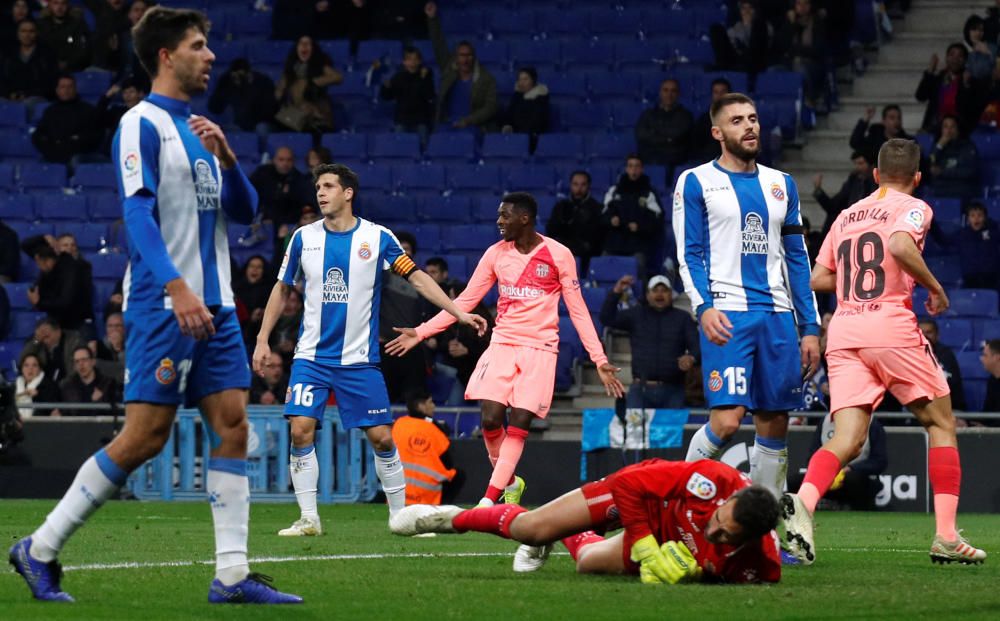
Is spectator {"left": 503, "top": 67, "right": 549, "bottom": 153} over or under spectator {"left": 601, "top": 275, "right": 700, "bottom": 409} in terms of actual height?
over

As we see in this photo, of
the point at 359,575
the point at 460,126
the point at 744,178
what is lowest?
the point at 359,575

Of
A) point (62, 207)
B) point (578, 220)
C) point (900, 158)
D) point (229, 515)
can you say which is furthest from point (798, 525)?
point (62, 207)

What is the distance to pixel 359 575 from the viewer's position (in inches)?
323

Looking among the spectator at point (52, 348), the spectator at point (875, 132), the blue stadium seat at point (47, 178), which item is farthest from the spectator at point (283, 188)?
the spectator at point (875, 132)

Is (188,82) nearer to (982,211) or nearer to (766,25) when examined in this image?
(982,211)

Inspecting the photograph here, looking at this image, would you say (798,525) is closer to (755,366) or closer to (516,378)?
(755,366)

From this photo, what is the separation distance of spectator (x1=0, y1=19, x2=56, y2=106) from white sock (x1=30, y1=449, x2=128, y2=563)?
751 inches

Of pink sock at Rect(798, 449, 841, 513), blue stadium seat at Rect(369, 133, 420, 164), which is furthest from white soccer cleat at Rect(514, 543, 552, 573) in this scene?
blue stadium seat at Rect(369, 133, 420, 164)

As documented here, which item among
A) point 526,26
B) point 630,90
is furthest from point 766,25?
point 526,26

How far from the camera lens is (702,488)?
7.48 m

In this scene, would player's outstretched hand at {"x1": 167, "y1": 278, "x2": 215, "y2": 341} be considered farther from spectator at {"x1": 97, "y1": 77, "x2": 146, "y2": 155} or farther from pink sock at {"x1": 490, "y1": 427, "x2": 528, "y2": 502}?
spectator at {"x1": 97, "y1": 77, "x2": 146, "y2": 155}

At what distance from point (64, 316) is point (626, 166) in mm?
6966

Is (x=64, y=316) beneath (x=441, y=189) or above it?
beneath

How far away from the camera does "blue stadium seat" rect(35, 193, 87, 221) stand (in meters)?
22.6
